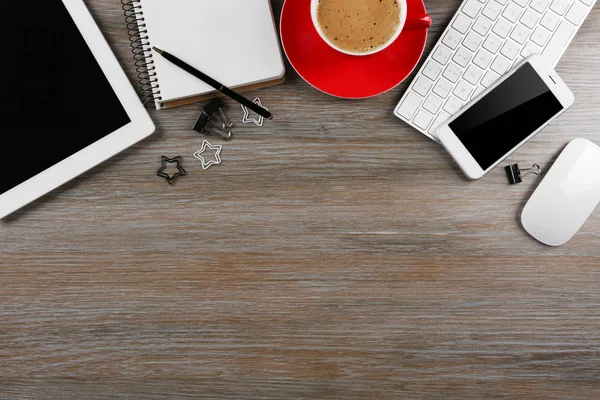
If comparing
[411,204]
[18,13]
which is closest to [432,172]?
[411,204]

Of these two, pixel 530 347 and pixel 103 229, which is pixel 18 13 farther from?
pixel 530 347

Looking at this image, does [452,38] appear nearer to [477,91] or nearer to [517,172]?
[477,91]

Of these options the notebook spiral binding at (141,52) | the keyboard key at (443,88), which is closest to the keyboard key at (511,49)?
the keyboard key at (443,88)

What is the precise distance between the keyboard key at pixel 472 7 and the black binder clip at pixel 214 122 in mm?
451

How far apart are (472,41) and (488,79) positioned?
0.23 feet

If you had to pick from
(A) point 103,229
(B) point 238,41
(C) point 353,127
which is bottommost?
(A) point 103,229

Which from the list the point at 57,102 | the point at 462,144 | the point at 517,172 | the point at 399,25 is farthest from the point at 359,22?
the point at 57,102

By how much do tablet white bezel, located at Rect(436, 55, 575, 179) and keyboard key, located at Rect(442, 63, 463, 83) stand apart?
0.17 ft

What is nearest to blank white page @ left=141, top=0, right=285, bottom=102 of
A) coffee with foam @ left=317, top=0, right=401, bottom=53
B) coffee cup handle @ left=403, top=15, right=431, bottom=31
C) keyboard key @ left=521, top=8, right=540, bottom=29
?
coffee with foam @ left=317, top=0, right=401, bottom=53

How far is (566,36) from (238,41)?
0.56 metres

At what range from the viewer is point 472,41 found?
2.55 feet

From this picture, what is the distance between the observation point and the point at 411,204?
31.9 inches

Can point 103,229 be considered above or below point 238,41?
below

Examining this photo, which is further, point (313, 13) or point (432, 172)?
point (432, 172)
